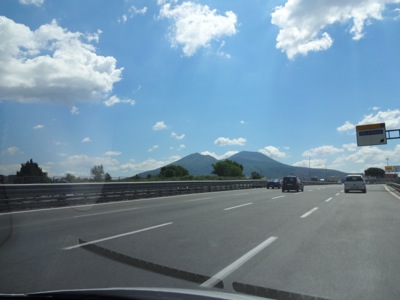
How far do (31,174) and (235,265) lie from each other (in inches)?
772

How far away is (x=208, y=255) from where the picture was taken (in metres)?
7.57

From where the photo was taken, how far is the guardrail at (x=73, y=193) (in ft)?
55.7

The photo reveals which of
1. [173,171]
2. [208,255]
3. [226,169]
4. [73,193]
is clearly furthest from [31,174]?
[226,169]

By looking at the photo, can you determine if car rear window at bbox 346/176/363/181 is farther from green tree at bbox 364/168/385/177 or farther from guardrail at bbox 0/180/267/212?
green tree at bbox 364/168/385/177

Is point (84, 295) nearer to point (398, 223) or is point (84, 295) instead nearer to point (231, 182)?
point (398, 223)

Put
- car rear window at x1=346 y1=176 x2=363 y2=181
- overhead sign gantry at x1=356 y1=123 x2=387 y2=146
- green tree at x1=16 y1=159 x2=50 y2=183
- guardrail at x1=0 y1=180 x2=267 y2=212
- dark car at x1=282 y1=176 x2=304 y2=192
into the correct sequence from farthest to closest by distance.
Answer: overhead sign gantry at x1=356 y1=123 x2=387 y2=146, dark car at x1=282 y1=176 x2=304 y2=192, car rear window at x1=346 y1=176 x2=363 y2=181, green tree at x1=16 y1=159 x2=50 y2=183, guardrail at x1=0 y1=180 x2=267 y2=212

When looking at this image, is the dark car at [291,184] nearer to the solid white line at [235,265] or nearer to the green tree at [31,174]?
the green tree at [31,174]

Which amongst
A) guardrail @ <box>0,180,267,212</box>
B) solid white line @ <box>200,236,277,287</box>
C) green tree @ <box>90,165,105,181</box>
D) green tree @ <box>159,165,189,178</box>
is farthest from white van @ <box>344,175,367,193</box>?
green tree @ <box>159,165,189,178</box>

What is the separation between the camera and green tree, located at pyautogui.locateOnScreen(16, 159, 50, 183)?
838 inches

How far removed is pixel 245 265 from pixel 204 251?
1.34 meters

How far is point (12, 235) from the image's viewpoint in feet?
33.4

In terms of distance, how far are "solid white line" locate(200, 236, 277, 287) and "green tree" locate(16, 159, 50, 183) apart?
1525 cm

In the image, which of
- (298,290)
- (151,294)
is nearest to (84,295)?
(151,294)

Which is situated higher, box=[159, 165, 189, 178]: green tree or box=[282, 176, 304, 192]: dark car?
box=[159, 165, 189, 178]: green tree
